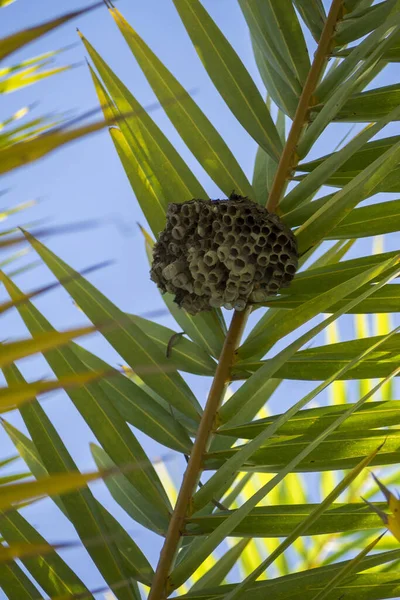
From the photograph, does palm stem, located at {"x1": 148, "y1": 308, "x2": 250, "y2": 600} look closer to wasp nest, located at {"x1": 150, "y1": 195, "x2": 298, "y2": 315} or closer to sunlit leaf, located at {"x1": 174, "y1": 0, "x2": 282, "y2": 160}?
wasp nest, located at {"x1": 150, "y1": 195, "x2": 298, "y2": 315}

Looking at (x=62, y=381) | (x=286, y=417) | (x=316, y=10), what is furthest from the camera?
(x=316, y=10)

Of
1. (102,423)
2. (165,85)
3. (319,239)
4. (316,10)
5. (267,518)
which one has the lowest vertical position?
(267,518)

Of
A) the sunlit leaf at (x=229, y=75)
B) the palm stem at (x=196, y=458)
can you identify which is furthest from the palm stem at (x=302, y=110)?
the palm stem at (x=196, y=458)

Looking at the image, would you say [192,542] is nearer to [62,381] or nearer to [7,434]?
[7,434]

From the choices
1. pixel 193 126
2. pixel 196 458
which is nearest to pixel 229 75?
pixel 193 126

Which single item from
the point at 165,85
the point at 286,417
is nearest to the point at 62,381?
the point at 286,417

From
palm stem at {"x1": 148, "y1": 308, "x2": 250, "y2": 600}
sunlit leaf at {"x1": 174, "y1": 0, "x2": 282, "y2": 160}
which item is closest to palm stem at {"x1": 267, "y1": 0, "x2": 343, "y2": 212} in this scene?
sunlit leaf at {"x1": 174, "y1": 0, "x2": 282, "y2": 160}
